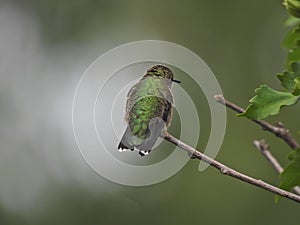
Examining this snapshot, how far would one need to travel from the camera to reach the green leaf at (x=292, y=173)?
1.43 metres

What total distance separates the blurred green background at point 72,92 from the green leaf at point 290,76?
13.0ft

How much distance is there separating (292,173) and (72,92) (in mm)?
3688

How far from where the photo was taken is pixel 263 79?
20.9ft

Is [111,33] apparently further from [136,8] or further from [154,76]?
[154,76]

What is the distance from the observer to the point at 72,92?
503 cm

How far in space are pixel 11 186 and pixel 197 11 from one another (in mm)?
3301

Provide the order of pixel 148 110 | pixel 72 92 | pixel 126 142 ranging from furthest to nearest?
pixel 72 92 → pixel 148 110 → pixel 126 142

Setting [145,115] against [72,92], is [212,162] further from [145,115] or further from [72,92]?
[72,92]

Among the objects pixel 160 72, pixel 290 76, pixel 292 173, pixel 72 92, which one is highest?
pixel 72 92

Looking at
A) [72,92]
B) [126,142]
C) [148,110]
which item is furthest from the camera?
[72,92]

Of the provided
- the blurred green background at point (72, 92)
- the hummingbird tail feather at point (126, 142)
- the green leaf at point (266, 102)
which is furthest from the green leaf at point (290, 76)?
the blurred green background at point (72, 92)

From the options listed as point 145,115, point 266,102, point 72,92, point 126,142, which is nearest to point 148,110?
point 145,115

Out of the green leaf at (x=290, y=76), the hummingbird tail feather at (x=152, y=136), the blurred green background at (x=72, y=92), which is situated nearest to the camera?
the hummingbird tail feather at (x=152, y=136)

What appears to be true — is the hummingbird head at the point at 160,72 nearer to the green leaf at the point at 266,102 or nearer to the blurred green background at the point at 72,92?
the green leaf at the point at 266,102
